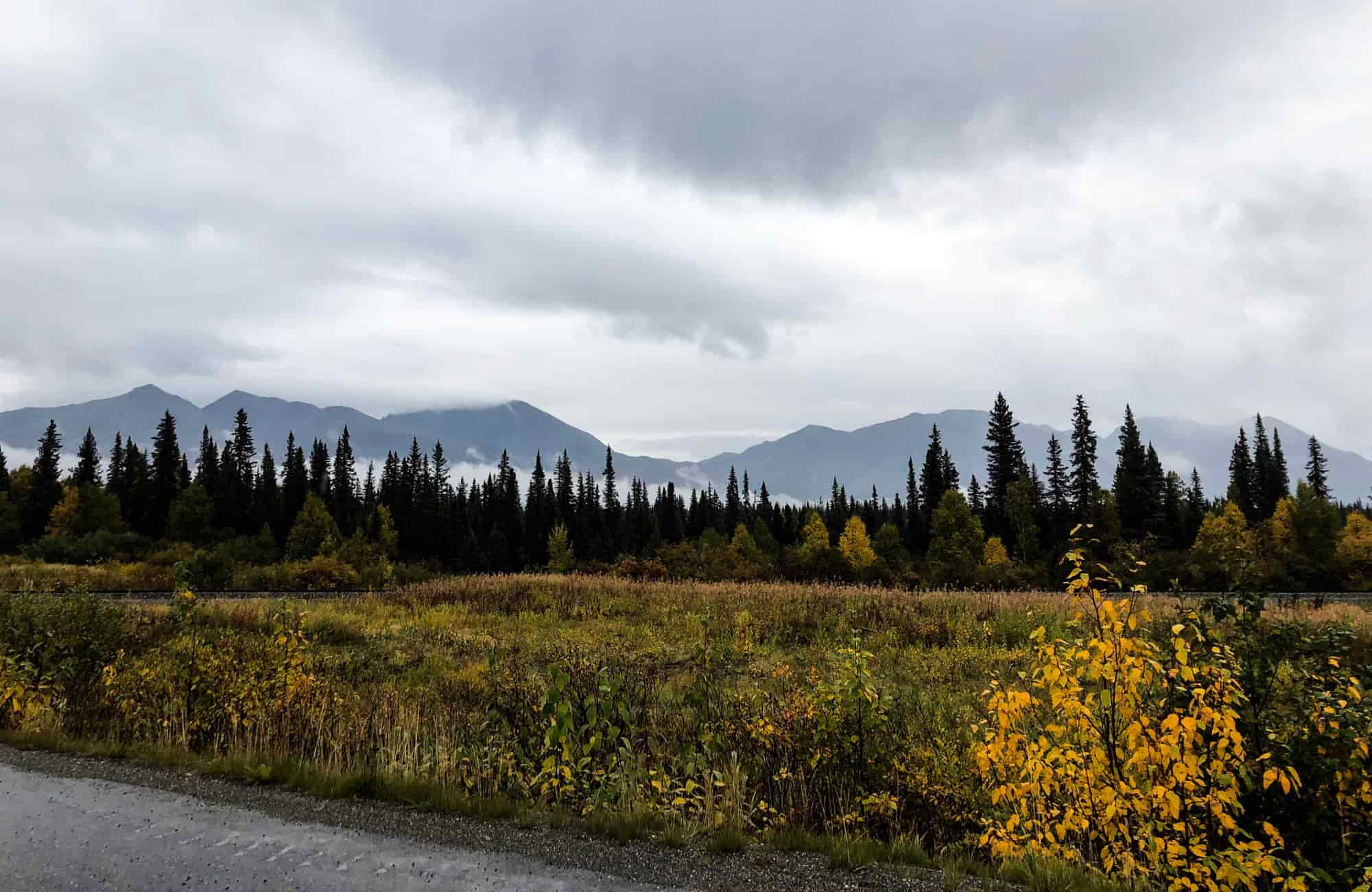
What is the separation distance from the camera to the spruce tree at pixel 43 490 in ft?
254

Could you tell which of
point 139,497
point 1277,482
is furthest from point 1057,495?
point 139,497

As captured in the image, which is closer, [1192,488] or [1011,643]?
[1011,643]

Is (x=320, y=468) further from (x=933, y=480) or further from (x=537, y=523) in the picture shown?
(x=933, y=480)

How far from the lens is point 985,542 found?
62875mm

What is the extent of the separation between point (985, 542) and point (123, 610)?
6276 centimetres

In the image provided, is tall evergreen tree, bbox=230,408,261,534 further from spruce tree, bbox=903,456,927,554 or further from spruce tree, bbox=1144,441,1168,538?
spruce tree, bbox=1144,441,1168,538

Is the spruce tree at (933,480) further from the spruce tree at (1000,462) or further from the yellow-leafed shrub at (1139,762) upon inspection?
the yellow-leafed shrub at (1139,762)

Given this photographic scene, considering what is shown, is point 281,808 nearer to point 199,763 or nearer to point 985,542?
point 199,763

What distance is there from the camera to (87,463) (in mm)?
91688

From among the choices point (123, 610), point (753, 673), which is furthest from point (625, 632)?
point (123, 610)

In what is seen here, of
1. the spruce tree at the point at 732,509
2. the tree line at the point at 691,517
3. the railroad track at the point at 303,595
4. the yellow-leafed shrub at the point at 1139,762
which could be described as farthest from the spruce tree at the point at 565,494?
the yellow-leafed shrub at the point at 1139,762

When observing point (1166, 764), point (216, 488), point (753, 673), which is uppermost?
point (216, 488)

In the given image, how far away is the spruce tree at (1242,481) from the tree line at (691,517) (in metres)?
0.27

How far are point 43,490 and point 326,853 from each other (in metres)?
104
